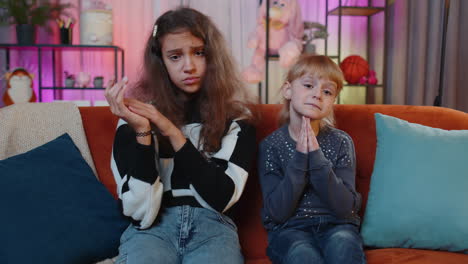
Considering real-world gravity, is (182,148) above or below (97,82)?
below

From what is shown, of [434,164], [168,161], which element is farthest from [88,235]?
[434,164]

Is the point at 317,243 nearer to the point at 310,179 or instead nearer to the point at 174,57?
the point at 310,179

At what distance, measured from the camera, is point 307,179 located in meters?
1.21

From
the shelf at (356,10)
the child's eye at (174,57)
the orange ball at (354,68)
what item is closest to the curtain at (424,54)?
the shelf at (356,10)

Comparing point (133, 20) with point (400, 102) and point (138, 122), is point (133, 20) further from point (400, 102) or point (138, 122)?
point (138, 122)

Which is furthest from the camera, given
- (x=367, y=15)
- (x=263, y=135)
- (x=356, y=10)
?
(x=367, y=15)

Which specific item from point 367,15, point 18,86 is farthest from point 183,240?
point 367,15

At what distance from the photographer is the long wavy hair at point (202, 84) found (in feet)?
4.11

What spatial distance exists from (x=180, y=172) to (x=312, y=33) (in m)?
2.67

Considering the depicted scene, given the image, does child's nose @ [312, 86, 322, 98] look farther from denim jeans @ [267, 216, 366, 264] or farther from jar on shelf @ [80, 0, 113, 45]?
jar on shelf @ [80, 0, 113, 45]

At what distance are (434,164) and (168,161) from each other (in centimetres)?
82

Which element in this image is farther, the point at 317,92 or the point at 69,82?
the point at 69,82

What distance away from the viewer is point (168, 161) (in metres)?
1.25

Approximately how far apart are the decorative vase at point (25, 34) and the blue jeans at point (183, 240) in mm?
2639
